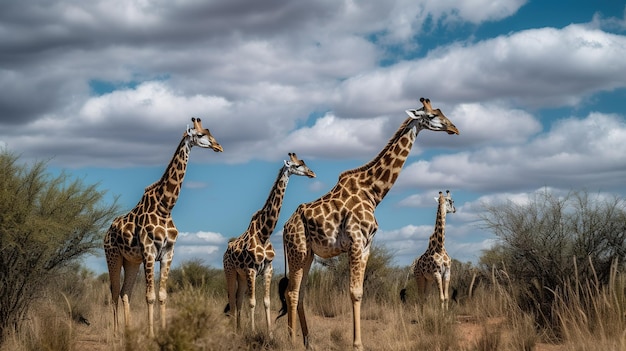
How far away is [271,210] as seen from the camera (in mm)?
14500

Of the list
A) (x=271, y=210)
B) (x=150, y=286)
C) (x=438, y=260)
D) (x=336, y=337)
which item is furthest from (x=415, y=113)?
(x=438, y=260)

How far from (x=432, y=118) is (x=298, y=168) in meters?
3.78

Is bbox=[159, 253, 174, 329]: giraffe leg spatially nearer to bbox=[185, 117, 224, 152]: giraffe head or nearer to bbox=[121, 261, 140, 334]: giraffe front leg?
bbox=[121, 261, 140, 334]: giraffe front leg

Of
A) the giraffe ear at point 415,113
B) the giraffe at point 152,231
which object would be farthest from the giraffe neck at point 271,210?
the giraffe ear at point 415,113

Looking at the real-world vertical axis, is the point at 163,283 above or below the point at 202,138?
below

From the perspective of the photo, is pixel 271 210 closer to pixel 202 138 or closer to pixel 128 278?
pixel 202 138

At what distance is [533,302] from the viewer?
44.0 ft

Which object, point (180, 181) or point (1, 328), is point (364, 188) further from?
point (1, 328)

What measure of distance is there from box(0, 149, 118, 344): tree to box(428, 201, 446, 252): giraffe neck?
8.42m

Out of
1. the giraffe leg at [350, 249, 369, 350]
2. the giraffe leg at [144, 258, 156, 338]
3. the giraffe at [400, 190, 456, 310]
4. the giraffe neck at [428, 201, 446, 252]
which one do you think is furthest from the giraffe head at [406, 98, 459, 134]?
the giraffe neck at [428, 201, 446, 252]

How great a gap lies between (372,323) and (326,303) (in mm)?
2439

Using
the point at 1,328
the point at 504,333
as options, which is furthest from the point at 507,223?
the point at 1,328

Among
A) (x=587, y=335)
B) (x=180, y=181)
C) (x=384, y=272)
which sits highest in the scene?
(x=180, y=181)

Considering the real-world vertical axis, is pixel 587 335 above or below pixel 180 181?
below
